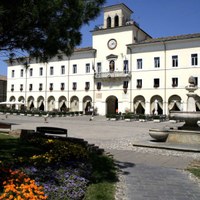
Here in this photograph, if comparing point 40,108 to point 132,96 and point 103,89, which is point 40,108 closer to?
point 103,89

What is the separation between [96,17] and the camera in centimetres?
773

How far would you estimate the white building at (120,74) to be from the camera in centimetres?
4097

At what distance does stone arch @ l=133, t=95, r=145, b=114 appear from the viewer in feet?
144

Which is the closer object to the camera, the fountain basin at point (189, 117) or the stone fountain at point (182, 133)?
the stone fountain at point (182, 133)

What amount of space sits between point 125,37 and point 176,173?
40.2 metres

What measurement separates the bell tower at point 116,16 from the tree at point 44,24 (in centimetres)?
4142

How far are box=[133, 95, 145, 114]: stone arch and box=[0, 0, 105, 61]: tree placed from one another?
36.7 m

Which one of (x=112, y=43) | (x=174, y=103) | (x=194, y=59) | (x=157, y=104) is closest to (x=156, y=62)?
(x=194, y=59)

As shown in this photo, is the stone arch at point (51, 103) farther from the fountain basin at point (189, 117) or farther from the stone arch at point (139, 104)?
the fountain basin at point (189, 117)

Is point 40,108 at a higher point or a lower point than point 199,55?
lower

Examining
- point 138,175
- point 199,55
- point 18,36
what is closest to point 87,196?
point 138,175

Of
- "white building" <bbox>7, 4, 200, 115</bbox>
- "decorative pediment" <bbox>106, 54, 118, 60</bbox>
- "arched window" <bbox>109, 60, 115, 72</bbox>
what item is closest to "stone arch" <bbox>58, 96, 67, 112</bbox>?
"white building" <bbox>7, 4, 200, 115</bbox>

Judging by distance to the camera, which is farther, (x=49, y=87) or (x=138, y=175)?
(x=49, y=87)

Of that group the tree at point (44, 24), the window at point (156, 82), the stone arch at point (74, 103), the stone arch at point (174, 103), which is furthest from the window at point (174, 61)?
the tree at point (44, 24)
